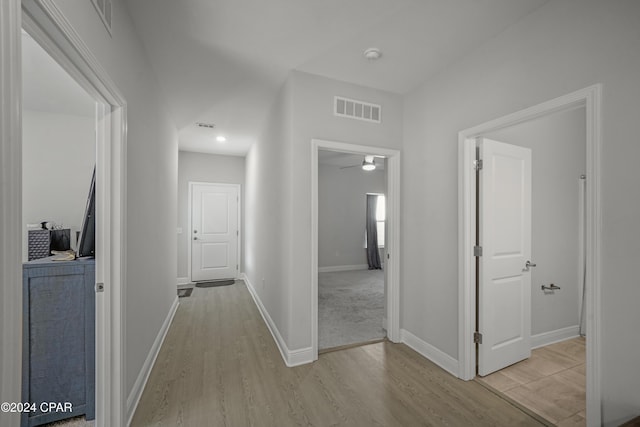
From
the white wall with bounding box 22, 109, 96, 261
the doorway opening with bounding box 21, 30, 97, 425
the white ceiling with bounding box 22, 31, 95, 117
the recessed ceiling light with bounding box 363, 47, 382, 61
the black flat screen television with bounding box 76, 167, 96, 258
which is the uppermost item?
the recessed ceiling light with bounding box 363, 47, 382, 61

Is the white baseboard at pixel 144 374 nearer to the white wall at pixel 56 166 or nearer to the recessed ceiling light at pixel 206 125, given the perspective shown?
the white wall at pixel 56 166

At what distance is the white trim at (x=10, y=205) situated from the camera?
74 centimetres

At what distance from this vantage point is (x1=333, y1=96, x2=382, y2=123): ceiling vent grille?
2.66m

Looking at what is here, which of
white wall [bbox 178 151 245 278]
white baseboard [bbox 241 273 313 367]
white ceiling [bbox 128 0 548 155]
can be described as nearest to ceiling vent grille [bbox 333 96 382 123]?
white ceiling [bbox 128 0 548 155]

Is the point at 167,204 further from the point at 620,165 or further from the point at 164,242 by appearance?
the point at 620,165

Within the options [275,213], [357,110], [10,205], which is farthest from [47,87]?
[357,110]

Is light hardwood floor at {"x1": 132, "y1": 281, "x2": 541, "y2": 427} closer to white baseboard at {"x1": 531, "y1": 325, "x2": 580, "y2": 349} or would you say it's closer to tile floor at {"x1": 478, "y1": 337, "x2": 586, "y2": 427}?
tile floor at {"x1": 478, "y1": 337, "x2": 586, "y2": 427}

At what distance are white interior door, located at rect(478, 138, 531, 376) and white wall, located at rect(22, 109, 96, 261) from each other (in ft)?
14.2

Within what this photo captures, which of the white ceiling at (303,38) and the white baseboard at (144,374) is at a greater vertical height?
the white ceiling at (303,38)

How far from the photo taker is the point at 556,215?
9.63 feet

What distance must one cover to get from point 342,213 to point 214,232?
3.24 m

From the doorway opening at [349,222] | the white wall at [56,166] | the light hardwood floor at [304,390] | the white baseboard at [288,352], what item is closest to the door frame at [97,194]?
the light hardwood floor at [304,390]

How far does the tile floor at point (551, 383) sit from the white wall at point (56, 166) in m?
4.61

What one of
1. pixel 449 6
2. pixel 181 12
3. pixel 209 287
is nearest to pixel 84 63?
pixel 181 12
